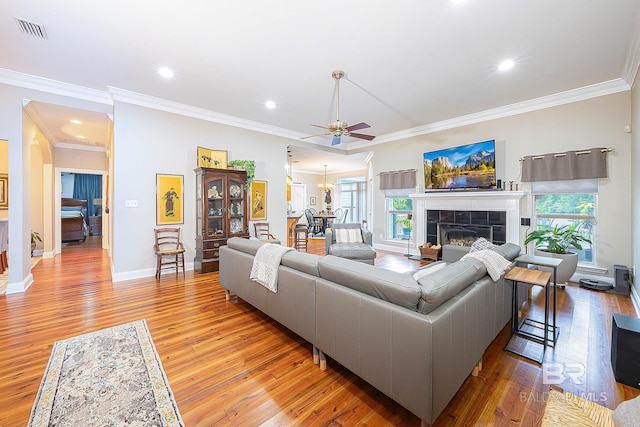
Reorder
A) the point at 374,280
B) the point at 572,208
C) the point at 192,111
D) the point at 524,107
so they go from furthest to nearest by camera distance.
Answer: the point at 192,111 < the point at 524,107 < the point at 572,208 < the point at 374,280

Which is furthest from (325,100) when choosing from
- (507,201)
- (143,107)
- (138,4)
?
(507,201)

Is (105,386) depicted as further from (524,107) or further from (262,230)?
(524,107)

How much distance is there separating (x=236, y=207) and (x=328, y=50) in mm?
3243

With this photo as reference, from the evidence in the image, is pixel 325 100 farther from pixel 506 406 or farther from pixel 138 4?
pixel 506 406

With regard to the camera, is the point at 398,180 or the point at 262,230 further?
the point at 398,180

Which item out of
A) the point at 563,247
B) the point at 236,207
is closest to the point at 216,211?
the point at 236,207

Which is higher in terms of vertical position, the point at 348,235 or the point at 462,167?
the point at 462,167

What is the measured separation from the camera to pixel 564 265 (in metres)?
3.69

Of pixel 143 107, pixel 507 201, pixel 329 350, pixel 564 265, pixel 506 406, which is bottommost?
pixel 506 406

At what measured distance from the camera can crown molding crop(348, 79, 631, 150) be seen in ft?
12.7

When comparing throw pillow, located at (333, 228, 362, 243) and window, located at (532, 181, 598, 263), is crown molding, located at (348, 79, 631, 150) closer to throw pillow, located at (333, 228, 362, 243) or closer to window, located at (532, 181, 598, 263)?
window, located at (532, 181, 598, 263)

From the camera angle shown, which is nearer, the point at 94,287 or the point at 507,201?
the point at 94,287

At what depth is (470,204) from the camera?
17.4ft

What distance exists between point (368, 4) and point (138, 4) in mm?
2054
